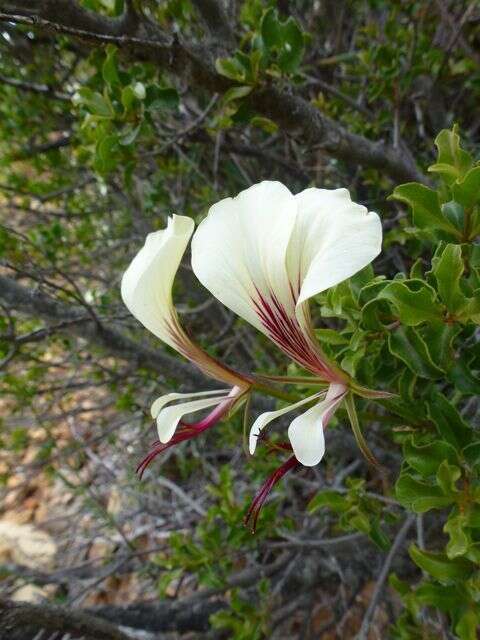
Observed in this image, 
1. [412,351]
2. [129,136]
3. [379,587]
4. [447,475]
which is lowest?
[379,587]

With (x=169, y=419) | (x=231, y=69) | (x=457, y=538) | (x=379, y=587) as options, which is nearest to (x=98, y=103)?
(x=231, y=69)

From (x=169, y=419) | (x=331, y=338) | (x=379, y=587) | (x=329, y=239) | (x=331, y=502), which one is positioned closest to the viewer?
(x=329, y=239)

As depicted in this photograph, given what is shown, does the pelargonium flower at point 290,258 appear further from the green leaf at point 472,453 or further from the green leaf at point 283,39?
the green leaf at point 283,39

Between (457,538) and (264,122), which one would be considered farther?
(264,122)

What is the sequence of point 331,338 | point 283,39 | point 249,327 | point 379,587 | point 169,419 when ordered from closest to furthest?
point 169,419
point 331,338
point 283,39
point 379,587
point 249,327

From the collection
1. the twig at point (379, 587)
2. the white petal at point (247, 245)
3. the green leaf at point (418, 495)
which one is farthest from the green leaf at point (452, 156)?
the twig at point (379, 587)

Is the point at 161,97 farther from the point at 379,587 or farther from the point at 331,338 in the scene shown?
the point at 379,587

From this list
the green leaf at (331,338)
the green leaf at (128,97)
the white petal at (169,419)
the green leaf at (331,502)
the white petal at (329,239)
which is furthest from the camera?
the green leaf at (128,97)

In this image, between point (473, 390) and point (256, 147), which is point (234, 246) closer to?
point (473, 390)
